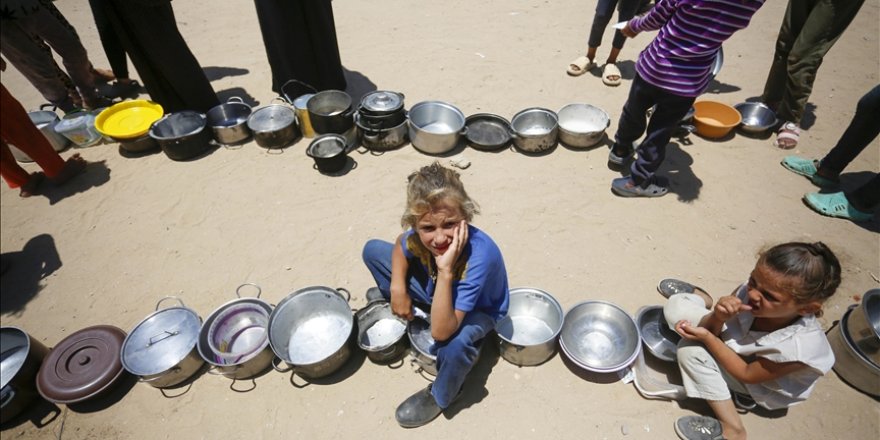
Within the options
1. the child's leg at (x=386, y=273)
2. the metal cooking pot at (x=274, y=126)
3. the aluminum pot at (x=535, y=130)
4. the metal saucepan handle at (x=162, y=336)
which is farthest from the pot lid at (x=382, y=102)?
the metal saucepan handle at (x=162, y=336)

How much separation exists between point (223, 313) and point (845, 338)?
4.18 m

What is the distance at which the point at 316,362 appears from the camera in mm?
2521

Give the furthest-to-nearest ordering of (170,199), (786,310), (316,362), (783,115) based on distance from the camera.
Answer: (783,115)
(170,199)
(316,362)
(786,310)

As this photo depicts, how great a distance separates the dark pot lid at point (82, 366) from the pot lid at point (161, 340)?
0.08 m

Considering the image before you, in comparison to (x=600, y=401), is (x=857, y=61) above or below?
above

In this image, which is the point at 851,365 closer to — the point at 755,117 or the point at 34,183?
the point at 755,117

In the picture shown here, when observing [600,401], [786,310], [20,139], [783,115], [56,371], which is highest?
[20,139]

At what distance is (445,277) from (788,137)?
4.78 meters

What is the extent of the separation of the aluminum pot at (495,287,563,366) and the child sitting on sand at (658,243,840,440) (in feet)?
2.59

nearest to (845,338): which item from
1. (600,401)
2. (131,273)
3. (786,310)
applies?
(786,310)

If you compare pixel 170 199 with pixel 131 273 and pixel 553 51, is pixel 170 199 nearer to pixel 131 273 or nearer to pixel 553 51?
pixel 131 273

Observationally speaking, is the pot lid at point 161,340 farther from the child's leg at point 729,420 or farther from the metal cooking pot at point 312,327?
the child's leg at point 729,420

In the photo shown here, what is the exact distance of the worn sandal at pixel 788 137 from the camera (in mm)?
4500

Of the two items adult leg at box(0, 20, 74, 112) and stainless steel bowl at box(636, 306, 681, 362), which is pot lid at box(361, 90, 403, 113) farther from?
stainless steel bowl at box(636, 306, 681, 362)
